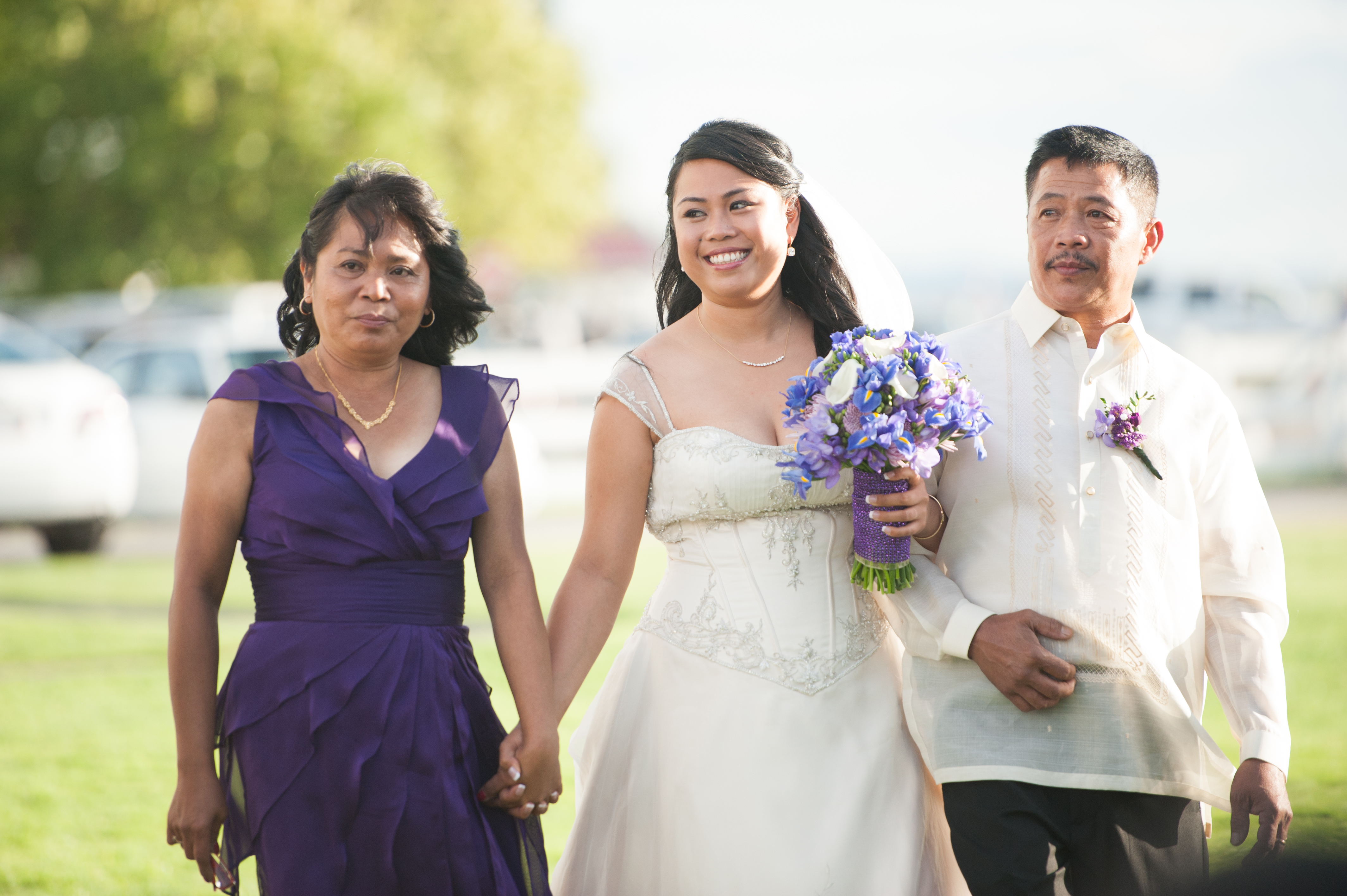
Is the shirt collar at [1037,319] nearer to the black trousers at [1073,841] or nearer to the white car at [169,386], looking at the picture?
the black trousers at [1073,841]

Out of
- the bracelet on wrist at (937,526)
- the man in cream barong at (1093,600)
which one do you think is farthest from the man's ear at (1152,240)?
the bracelet on wrist at (937,526)

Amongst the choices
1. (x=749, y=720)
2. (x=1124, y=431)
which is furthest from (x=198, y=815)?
(x=1124, y=431)

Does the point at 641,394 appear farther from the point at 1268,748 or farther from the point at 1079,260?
the point at 1268,748

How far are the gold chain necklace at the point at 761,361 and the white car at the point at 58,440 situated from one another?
9.81 metres

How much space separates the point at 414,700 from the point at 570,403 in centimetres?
1816

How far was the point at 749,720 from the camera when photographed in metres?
3.41

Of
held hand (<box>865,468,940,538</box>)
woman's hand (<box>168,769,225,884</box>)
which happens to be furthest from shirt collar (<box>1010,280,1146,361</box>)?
woman's hand (<box>168,769,225,884</box>)

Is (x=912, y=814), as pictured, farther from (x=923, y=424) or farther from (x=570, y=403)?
(x=570, y=403)

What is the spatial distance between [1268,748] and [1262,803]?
0.14 meters

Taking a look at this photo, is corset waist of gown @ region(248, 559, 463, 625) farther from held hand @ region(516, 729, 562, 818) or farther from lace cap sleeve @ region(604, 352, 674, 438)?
lace cap sleeve @ region(604, 352, 674, 438)

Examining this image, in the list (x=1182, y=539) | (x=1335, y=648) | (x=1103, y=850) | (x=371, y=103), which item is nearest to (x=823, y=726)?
(x=1103, y=850)

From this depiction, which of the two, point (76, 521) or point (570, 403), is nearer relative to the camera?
point (76, 521)

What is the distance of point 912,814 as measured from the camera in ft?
11.1

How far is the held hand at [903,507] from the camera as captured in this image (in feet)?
9.96
